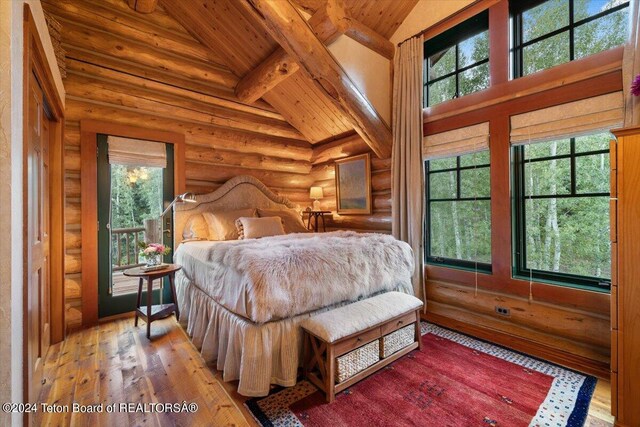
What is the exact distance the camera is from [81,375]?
6.55 ft

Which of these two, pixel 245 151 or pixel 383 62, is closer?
pixel 383 62

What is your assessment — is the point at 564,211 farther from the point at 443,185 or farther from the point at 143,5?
the point at 143,5

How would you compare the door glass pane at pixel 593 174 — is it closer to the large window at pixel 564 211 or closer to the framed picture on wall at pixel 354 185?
the large window at pixel 564 211

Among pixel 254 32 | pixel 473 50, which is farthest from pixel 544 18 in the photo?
pixel 254 32

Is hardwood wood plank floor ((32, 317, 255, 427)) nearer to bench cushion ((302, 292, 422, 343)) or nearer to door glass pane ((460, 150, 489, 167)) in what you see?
bench cushion ((302, 292, 422, 343))

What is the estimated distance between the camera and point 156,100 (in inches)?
131

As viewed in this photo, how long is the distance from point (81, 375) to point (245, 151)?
10.2ft

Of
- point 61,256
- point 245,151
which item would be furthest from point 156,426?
point 245,151

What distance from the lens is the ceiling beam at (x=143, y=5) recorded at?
9.97 ft

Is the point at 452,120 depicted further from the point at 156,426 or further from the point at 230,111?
the point at 156,426

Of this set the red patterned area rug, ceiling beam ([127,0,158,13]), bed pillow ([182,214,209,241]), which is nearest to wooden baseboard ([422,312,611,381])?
the red patterned area rug

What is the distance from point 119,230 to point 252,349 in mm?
2415

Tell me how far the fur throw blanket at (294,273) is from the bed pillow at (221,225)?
0.65 m

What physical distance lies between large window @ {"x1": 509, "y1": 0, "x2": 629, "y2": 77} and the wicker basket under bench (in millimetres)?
2533
